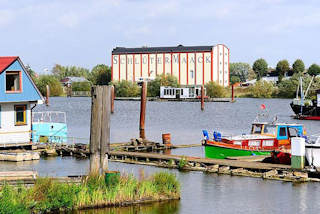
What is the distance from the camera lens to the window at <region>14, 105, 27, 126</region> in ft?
124

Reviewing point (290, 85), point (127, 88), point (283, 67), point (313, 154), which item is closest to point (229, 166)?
point (313, 154)

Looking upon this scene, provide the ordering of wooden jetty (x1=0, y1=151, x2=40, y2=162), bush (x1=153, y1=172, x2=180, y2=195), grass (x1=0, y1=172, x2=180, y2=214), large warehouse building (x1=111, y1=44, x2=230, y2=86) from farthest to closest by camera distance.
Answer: large warehouse building (x1=111, y1=44, x2=230, y2=86) < wooden jetty (x1=0, y1=151, x2=40, y2=162) < bush (x1=153, y1=172, x2=180, y2=195) < grass (x1=0, y1=172, x2=180, y2=214)

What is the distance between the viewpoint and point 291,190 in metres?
28.0

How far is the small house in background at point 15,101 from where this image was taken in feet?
121

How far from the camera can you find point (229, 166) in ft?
107

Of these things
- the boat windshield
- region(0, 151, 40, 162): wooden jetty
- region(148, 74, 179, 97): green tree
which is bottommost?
region(0, 151, 40, 162): wooden jetty

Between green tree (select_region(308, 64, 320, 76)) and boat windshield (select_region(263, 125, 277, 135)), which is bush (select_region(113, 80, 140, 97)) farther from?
boat windshield (select_region(263, 125, 277, 135))

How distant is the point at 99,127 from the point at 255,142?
55.2 ft

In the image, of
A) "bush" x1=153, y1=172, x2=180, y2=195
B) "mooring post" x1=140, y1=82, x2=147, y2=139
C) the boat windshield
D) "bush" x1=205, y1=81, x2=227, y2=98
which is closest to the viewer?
"bush" x1=153, y1=172, x2=180, y2=195

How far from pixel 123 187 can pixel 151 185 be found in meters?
1.40

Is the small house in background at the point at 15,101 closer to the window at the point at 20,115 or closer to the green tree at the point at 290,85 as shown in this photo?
the window at the point at 20,115

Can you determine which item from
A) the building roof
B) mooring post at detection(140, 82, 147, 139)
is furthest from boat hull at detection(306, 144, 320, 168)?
the building roof

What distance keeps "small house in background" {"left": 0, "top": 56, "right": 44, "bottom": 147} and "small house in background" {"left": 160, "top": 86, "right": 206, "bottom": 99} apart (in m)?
116

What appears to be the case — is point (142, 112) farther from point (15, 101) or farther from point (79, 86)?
point (79, 86)
